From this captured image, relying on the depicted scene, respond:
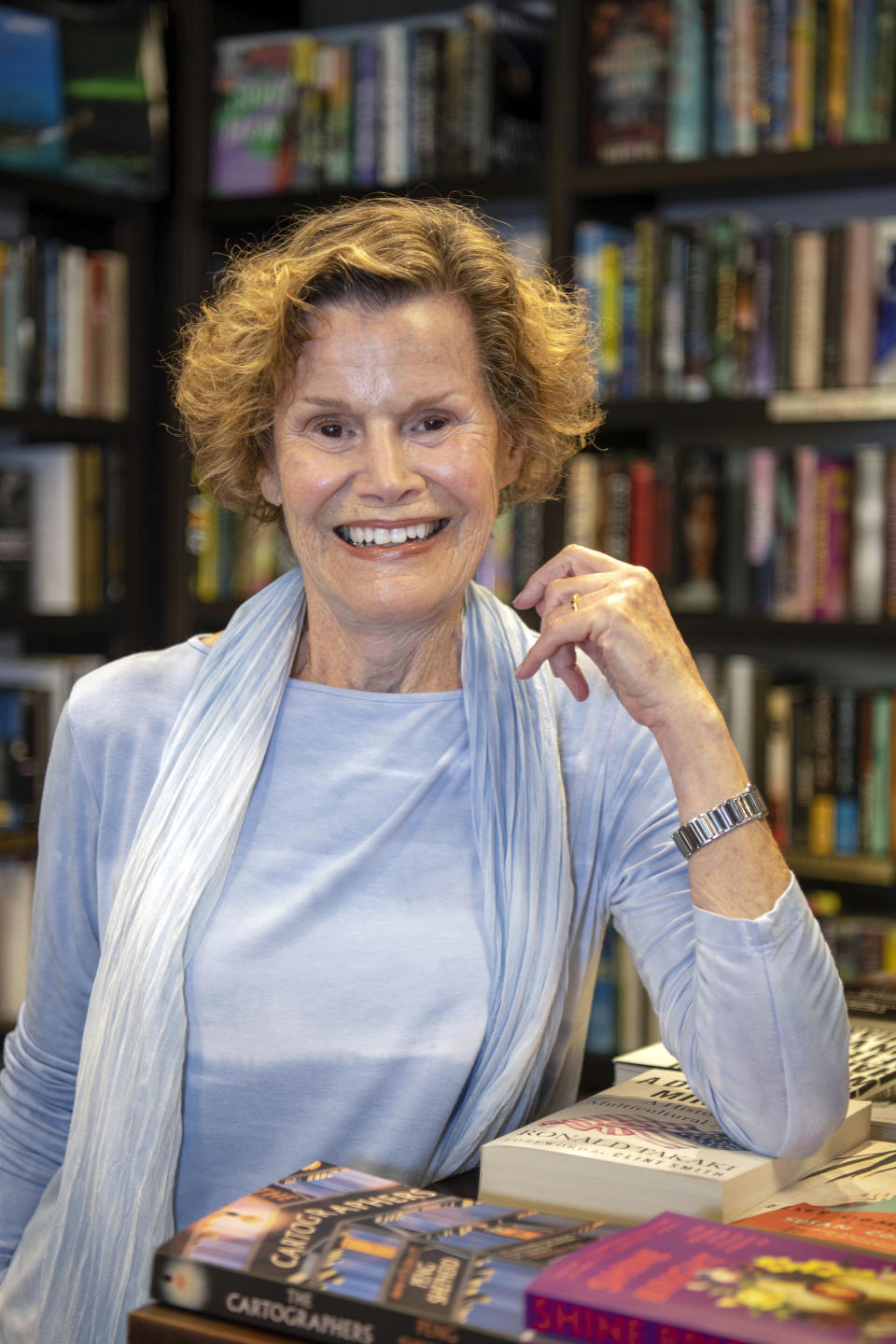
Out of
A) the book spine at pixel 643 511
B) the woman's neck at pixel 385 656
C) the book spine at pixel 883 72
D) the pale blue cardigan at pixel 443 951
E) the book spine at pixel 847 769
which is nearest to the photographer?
the pale blue cardigan at pixel 443 951

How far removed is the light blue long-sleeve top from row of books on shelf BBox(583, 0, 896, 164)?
1452 millimetres

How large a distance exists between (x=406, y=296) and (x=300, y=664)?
378 mm

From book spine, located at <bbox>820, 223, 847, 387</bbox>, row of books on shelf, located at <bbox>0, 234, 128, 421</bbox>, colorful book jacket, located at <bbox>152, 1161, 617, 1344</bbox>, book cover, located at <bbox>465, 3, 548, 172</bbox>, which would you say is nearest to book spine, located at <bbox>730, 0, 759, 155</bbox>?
book spine, located at <bbox>820, 223, 847, 387</bbox>

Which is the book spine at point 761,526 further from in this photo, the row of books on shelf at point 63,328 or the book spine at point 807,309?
the row of books on shelf at point 63,328

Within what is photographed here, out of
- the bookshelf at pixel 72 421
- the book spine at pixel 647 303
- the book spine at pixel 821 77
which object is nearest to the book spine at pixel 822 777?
the book spine at pixel 647 303

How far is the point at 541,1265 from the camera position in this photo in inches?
29.0

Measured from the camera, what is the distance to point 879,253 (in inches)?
95.3

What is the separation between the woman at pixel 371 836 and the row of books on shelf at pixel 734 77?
3.92 feet

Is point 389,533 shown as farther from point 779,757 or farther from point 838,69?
point 838,69

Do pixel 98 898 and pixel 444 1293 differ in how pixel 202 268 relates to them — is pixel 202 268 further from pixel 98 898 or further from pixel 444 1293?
pixel 444 1293

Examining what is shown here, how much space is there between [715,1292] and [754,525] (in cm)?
196

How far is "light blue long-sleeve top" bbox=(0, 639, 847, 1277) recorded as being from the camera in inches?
44.2

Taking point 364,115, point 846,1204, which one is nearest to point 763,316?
point 364,115

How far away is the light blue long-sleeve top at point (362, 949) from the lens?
1.12 meters
